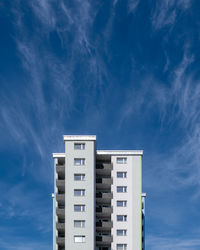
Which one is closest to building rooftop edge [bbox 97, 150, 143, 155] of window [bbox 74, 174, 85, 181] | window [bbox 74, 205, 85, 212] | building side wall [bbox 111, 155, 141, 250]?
building side wall [bbox 111, 155, 141, 250]

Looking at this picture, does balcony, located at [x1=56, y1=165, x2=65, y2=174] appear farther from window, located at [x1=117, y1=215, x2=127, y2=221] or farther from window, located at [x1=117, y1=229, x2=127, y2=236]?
window, located at [x1=117, y1=229, x2=127, y2=236]

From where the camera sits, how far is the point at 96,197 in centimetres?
8069

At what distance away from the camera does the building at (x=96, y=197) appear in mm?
74062

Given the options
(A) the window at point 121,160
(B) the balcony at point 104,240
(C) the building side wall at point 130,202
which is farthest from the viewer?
(A) the window at point 121,160

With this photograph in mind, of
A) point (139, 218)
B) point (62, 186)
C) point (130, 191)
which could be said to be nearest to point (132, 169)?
point (130, 191)

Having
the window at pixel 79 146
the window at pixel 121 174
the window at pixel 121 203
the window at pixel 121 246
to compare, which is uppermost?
the window at pixel 79 146

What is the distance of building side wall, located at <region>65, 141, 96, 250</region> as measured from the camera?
7306cm

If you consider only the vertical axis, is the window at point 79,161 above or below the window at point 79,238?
above

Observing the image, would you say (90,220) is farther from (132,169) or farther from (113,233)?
(132,169)

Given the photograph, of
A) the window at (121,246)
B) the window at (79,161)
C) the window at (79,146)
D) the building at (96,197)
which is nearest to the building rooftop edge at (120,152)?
the building at (96,197)

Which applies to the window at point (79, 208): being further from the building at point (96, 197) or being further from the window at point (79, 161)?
the window at point (79, 161)

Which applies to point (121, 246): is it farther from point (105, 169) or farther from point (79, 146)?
point (79, 146)

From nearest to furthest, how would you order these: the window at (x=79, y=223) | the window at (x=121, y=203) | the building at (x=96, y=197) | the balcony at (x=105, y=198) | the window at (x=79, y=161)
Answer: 1. the window at (x=79, y=223)
2. the building at (x=96, y=197)
3. the window at (x=79, y=161)
4. the window at (x=121, y=203)
5. the balcony at (x=105, y=198)

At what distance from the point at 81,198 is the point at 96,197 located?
20.9ft
